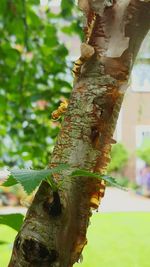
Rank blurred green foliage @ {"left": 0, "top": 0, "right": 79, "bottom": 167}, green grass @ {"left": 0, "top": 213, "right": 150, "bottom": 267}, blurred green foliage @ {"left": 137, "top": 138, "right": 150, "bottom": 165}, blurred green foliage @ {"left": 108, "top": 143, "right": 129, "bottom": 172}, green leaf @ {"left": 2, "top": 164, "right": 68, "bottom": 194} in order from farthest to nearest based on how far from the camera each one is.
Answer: blurred green foliage @ {"left": 108, "top": 143, "right": 129, "bottom": 172} < blurred green foliage @ {"left": 137, "top": 138, "right": 150, "bottom": 165} < blurred green foliage @ {"left": 0, "top": 0, "right": 79, "bottom": 167} < green grass @ {"left": 0, "top": 213, "right": 150, "bottom": 267} < green leaf @ {"left": 2, "top": 164, "right": 68, "bottom": 194}

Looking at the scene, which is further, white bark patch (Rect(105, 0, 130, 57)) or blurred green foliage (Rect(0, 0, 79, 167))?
blurred green foliage (Rect(0, 0, 79, 167))

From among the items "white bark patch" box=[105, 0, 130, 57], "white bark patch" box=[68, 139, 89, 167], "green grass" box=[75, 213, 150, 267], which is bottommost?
"green grass" box=[75, 213, 150, 267]

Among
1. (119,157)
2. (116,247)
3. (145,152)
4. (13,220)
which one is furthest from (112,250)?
(119,157)

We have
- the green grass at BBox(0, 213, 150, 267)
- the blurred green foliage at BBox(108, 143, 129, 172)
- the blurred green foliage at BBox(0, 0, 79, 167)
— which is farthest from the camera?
the blurred green foliage at BBox(108, 143, 129, 172)

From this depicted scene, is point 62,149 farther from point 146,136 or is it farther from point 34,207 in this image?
point 146,136

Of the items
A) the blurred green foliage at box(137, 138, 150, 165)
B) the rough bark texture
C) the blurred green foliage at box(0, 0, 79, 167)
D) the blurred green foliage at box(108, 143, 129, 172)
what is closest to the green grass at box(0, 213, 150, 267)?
the blurred green foliage at box(0, 0, 79, 167)

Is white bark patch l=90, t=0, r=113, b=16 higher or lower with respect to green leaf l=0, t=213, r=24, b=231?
higher

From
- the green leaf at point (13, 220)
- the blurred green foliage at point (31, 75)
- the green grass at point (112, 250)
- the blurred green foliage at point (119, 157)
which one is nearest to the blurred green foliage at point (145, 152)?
the blurred green foliage at point (119, 157)

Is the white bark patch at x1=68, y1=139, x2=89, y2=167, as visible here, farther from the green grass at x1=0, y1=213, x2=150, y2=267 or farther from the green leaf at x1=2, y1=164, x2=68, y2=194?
the green grass at x1=0, y1=213, x2=150, y2=267

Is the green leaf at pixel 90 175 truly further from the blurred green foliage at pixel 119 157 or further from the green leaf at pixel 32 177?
the blurred green foliage at pixel 119 157
